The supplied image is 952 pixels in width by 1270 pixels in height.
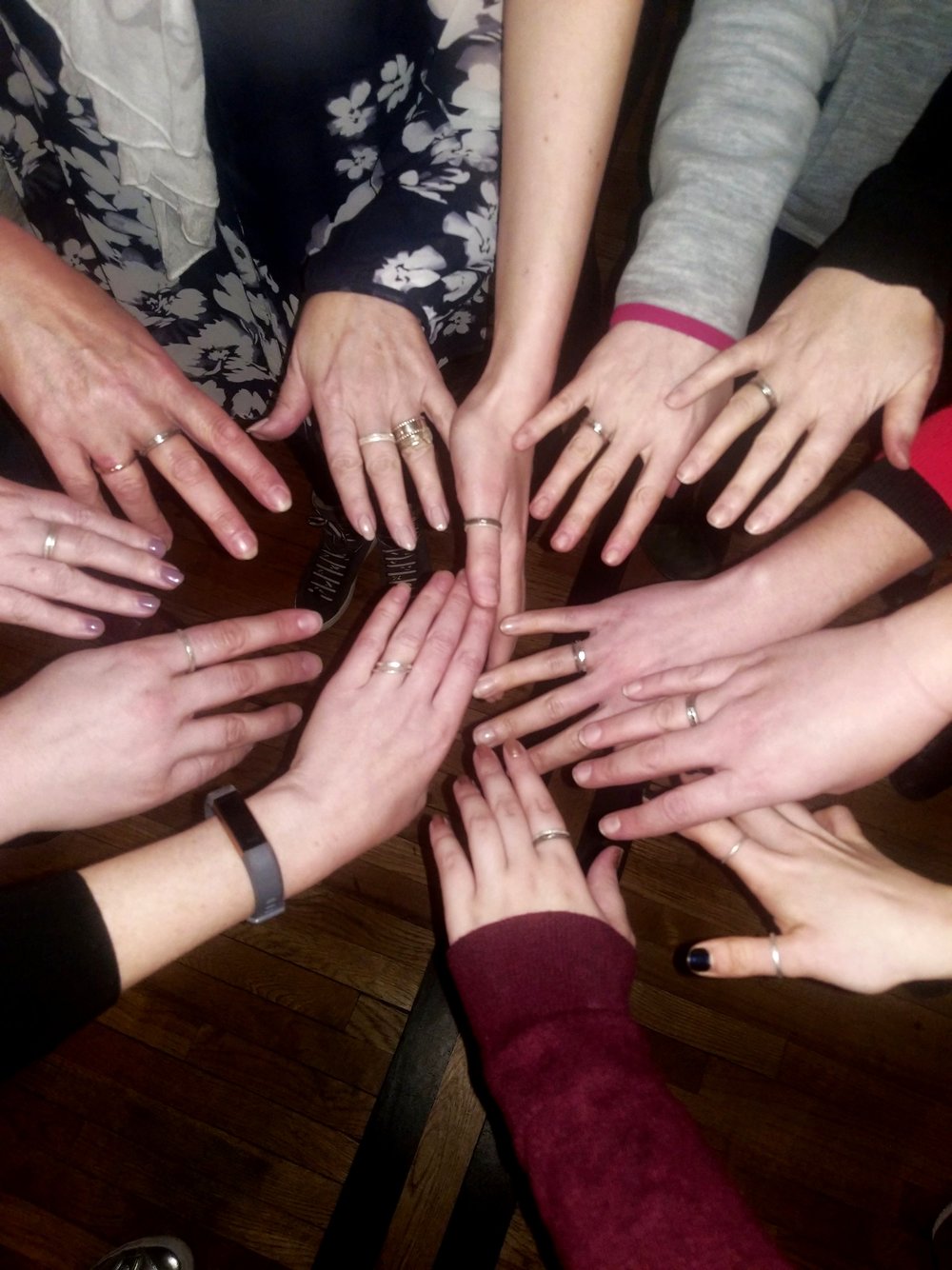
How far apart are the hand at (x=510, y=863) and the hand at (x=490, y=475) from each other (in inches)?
11.8

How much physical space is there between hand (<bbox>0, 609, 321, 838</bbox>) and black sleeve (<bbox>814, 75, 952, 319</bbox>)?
0.93m

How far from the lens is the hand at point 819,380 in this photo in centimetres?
97

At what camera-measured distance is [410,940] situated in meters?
1.72

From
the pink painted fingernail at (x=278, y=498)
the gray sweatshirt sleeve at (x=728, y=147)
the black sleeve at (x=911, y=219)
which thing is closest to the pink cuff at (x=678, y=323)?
the gray sweatshirt sleeve at (x=728, y=147)

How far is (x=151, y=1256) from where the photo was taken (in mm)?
1514

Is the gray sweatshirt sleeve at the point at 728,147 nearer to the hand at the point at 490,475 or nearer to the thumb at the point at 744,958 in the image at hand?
the hand at the point at 490,475

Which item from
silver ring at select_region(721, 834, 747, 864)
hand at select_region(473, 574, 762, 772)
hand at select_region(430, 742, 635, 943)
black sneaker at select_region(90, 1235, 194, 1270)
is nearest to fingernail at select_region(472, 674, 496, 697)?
hand at select_region(473, 574, 762, 772)

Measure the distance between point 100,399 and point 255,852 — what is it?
649mm

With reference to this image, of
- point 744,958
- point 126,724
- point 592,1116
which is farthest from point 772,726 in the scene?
point 126,724

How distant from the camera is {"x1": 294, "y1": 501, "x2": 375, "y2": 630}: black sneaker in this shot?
179cm

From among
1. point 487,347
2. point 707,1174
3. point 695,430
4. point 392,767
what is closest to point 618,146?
point 487,347

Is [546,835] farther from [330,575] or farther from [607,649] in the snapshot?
[330,575]

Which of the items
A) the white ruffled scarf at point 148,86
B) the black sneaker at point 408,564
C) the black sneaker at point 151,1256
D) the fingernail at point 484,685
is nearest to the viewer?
the white ruffled scarf at point 148,86

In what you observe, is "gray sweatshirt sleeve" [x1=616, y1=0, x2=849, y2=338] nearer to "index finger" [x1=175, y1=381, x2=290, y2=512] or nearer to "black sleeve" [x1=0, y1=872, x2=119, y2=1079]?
"index finger" [x1=175, y1=381, x2=290, y2=512]
